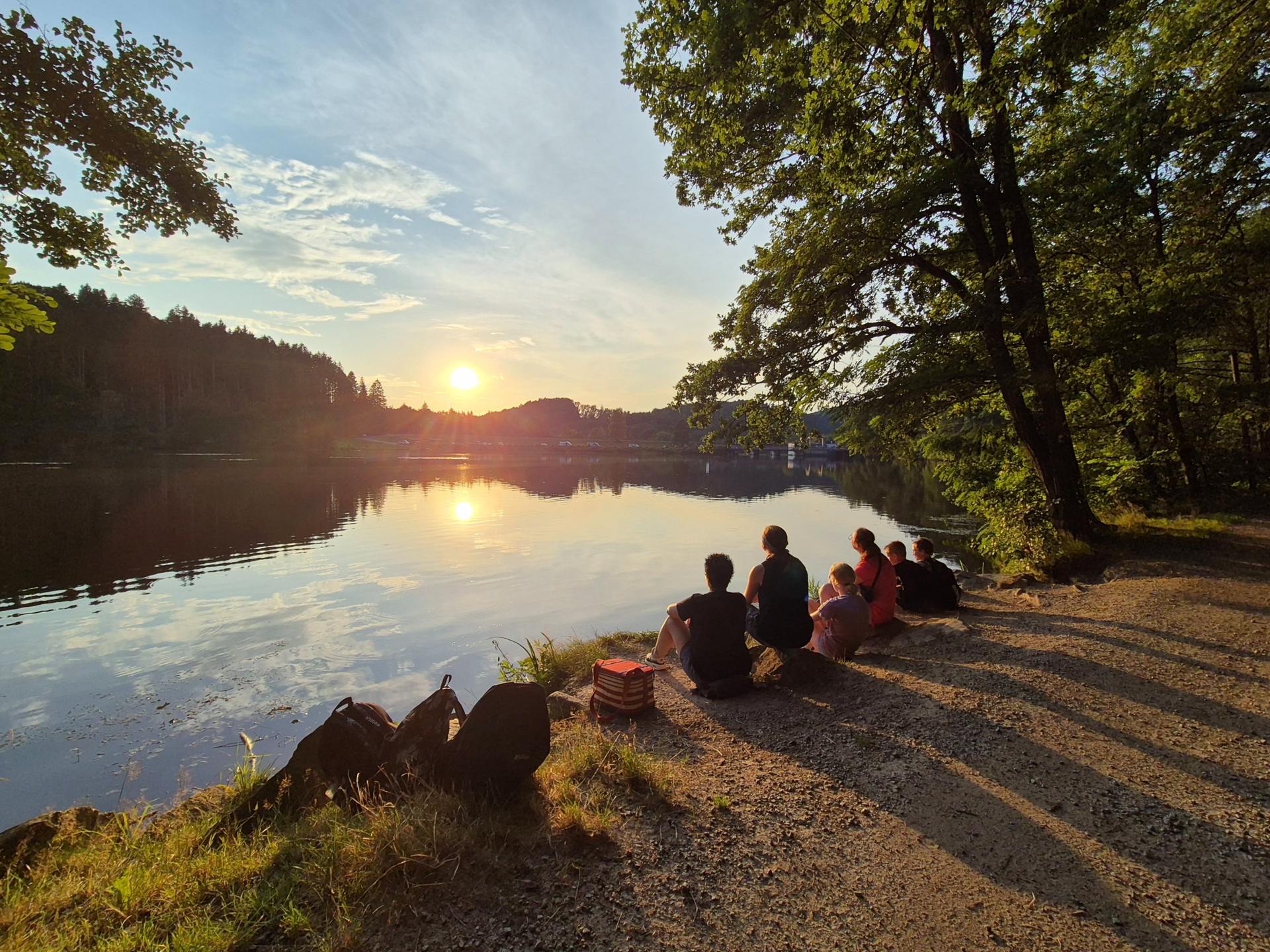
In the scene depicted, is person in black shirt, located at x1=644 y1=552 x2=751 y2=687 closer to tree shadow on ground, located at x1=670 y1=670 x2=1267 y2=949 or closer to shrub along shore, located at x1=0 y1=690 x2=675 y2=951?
tree shadow on ground, located at x1=670 y1=670 x2=1267 y2=949

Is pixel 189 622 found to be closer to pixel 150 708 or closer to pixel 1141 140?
pixel 150 708

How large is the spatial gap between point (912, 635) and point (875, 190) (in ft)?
22.8

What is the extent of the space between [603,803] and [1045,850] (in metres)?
2.57

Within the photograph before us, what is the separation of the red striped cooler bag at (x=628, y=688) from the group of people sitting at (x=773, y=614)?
0.60 metres

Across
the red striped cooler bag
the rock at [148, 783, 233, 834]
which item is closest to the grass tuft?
the red striped cooler bag

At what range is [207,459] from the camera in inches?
2694

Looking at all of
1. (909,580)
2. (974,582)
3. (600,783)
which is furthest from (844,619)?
(974,582)

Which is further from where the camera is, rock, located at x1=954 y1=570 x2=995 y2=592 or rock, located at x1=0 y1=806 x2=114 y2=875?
rock, located at x1=954 y1=570 x2=995 y2=592

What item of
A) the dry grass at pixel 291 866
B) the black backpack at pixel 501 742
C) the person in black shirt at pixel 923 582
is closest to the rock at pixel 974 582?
the person in black shirt at pixel 923 582

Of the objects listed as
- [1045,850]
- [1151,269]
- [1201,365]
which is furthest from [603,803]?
[1201,365]

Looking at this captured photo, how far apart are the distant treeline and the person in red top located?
283 feet

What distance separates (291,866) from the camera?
327 cm

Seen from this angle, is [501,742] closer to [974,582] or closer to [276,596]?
[974,582]

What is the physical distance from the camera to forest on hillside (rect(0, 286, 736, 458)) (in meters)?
70.9
